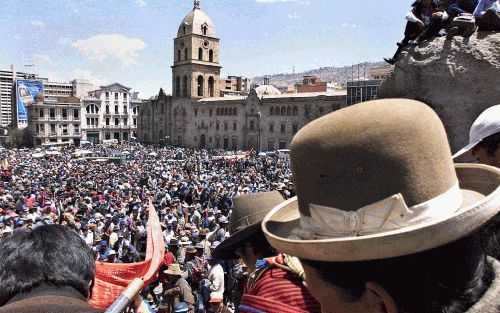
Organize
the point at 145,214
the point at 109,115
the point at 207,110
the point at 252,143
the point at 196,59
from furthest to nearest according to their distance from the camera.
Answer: the point at 109,115
the point at 196,59
the point at 207,110
the point at 252,143
the point at 145,214

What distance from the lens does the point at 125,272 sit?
3.96 m

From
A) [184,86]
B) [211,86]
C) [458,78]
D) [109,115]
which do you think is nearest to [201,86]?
[211,86]

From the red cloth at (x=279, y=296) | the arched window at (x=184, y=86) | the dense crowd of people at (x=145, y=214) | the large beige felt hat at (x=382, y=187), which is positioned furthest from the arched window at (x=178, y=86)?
the large beige felt hat at (x=382, y=187)

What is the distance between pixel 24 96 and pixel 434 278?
320ft

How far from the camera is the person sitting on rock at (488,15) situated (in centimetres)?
387

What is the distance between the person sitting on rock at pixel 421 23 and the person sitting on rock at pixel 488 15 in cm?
34

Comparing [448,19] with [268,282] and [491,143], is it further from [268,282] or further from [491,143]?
[268,282]

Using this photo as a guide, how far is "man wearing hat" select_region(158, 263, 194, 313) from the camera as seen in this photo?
5.63 metres

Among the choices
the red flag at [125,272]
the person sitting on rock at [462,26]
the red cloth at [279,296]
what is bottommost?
the red flag at [125,272]

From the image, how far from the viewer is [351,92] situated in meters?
38.9

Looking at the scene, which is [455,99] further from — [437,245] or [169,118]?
[169,118]

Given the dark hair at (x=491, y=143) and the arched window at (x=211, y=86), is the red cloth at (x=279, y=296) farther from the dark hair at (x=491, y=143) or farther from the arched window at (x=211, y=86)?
the arched window at (x=211, y=86)

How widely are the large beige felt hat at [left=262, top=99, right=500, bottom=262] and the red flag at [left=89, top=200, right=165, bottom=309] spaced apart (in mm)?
2452

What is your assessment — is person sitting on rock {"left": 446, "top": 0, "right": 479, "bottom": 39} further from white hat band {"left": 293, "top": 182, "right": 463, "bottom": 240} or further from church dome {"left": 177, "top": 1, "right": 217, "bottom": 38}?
church dome {"left": 177, "top": 1, "right": 217, "bottom": 38}
